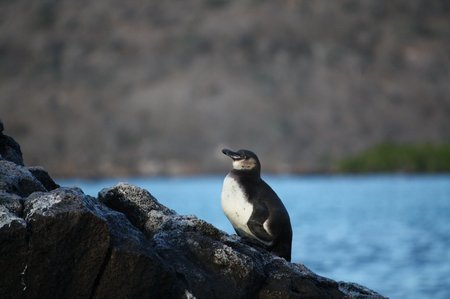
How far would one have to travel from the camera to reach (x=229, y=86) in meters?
113

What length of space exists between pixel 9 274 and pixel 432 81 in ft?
361

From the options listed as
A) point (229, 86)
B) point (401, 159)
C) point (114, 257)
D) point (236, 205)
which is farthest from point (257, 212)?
point (229, 86)

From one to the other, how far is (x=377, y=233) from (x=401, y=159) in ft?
167

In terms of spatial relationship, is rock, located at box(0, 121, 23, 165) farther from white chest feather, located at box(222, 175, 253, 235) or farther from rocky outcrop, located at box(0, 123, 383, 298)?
white chest feather, located at box(222, 175, 253, 235)

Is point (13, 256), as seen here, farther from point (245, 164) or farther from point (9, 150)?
point (245, 164)

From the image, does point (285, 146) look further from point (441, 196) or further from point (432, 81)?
point (441, 196)

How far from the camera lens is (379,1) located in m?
129

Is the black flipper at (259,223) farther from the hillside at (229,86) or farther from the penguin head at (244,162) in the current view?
the hillside at (229,86)

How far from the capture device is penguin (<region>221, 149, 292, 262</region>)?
991 cm

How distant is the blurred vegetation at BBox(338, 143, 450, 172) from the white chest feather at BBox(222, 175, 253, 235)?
253 ft

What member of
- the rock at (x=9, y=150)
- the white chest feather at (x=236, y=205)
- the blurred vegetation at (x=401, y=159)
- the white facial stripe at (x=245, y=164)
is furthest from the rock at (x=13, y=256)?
the blurred vegetation at (x=401, y=159)

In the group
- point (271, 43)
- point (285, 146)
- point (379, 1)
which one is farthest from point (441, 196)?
point (379, 1)

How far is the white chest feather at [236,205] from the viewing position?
9.95 m

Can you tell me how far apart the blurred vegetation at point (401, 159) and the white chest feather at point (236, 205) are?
77199 millimetres
